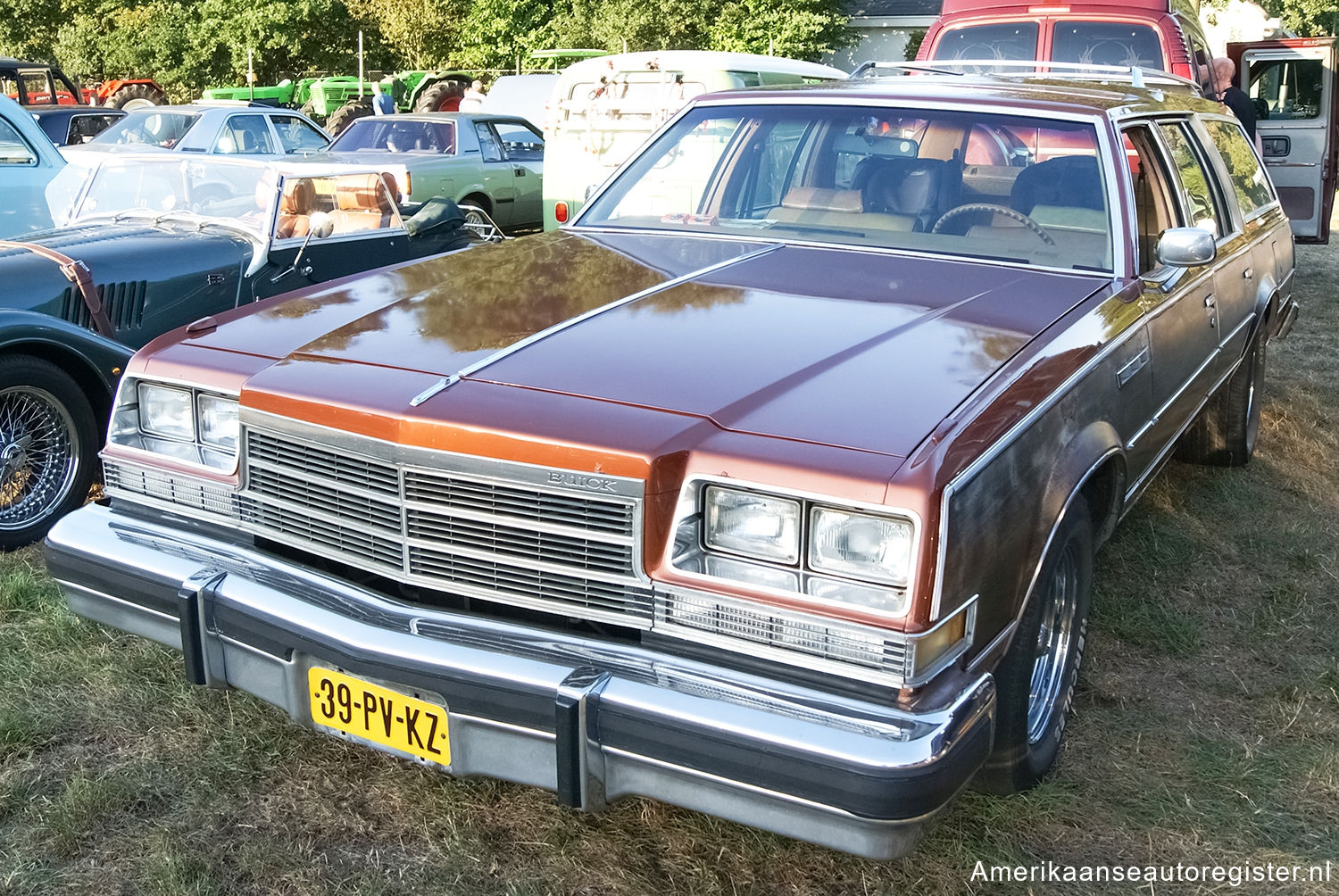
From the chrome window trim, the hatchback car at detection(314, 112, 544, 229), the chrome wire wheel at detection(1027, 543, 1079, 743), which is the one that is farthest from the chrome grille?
the hatchback car at detection(314, 112, 544, 229)

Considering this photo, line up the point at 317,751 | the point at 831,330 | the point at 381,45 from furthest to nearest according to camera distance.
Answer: the point at 381,45 → the point at 317,751 → the point at 831,330

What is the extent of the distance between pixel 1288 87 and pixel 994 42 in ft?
12.4

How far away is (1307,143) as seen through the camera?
10281 millimetres

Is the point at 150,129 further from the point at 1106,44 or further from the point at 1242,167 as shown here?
the point at 1242,167

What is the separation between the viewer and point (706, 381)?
256 centimetres

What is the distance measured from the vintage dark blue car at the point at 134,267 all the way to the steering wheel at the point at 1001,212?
3123 mm

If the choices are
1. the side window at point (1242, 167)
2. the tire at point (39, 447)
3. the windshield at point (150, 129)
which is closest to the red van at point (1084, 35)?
the side window at point (1242, 167)

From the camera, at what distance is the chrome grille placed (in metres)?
2.36

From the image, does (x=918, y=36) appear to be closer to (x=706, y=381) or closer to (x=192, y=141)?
(x=192, y=141)

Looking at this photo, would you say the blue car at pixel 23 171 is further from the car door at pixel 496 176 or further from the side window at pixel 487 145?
the side window at pixel 487 145

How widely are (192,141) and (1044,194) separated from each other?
10674mm

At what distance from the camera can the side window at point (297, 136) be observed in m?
13.1

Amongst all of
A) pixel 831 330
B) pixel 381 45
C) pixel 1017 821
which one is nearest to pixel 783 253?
pixel 831 330

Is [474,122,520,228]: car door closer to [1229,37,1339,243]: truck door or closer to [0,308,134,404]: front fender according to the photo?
[1229,37,1339,243]: truck door
